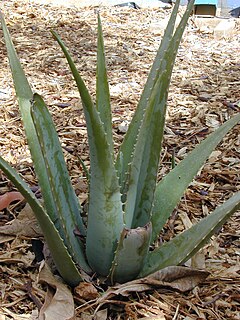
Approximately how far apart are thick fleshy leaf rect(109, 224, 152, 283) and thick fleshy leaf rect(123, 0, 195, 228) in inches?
3.7

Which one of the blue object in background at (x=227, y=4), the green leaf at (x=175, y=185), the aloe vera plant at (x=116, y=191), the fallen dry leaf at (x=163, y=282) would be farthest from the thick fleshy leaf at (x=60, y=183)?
the blue object in background at (x=227, y=4)

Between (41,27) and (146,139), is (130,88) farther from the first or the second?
(146,139)

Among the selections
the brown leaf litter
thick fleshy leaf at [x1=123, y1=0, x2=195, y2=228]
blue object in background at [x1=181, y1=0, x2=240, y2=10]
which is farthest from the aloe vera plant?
blue object in background at [x1=181, y1=0, x2=240, y2=10]

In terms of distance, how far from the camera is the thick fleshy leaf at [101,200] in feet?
4.22

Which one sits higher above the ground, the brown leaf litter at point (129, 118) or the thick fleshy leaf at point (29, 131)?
the thick fleshy leaf at point (29, 131)

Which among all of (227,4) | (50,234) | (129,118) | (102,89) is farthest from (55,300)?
(227,4)

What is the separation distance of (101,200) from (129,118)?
1.59 metres

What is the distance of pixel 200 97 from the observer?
3330 millimetres

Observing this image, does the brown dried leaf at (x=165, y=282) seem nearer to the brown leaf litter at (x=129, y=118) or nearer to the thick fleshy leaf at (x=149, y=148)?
the brown leaf litter at (x=129, y=118)

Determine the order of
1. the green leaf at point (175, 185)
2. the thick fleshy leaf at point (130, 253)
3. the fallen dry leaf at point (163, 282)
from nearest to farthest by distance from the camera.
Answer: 1. the thick fleshy leaf at point (130, 253)
2. the fallen dry leaf at point (163, 282)
3. the green leaf at point (175, 185)

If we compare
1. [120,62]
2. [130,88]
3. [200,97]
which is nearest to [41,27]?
[120,62]

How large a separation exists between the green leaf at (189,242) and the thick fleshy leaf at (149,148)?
4.2 inches

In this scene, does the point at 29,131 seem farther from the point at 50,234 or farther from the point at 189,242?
the point at 189,242

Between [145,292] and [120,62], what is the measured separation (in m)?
2.56
